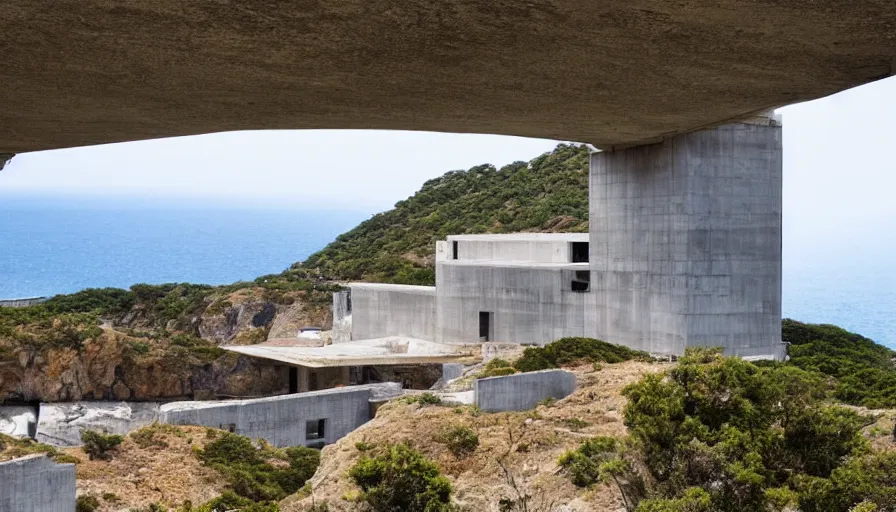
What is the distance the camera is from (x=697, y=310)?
757 inches

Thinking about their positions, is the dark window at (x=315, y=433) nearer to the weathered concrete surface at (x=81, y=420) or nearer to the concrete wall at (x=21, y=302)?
the weathered concrete surface at (x=81, y=420)

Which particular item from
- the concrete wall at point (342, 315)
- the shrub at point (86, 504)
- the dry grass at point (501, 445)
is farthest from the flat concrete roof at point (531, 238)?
the shrub at point (86, 504)

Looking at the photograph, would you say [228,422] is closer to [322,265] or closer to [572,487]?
[572,487]

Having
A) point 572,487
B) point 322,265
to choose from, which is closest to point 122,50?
point 572,487

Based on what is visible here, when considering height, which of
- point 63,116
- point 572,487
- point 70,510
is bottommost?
point 70,510

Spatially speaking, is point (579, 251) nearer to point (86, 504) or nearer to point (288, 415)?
point (288, 415)

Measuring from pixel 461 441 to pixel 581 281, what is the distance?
31.9 feet

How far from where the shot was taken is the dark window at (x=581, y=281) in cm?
2261

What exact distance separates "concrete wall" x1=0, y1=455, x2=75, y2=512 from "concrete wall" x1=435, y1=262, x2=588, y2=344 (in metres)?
12.7

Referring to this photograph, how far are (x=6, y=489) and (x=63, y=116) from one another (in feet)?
17.9

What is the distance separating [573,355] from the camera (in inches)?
799

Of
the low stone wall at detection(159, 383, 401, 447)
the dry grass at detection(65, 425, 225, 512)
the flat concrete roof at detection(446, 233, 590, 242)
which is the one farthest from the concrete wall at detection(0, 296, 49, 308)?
the dry grass at detection(65, 425, 225, 512)

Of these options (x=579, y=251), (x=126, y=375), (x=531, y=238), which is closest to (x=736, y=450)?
(x=579, y=251)

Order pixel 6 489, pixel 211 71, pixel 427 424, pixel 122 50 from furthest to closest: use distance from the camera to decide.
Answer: pixel 427 424
pixel 6 489
pixel 211 71
pixel 122 50
